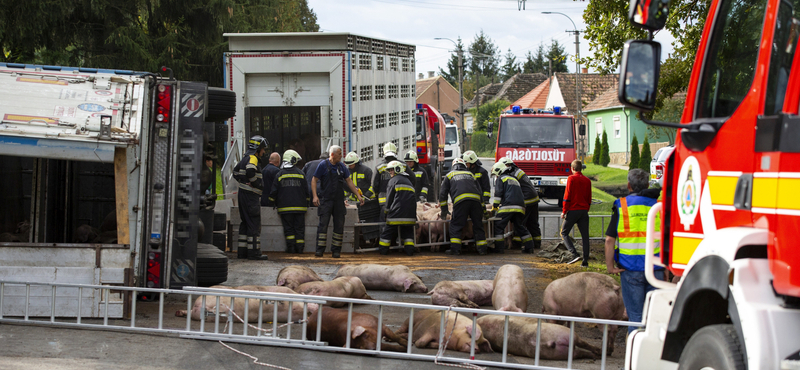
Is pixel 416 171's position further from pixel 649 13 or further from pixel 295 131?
pixel 649 13

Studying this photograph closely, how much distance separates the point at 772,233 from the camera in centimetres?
284

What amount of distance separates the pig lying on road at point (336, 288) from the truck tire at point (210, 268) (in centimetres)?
88

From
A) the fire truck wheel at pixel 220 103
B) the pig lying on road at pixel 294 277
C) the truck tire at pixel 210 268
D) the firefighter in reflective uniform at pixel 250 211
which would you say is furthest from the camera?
the firefighter in reflective uniform at pixel 250 211

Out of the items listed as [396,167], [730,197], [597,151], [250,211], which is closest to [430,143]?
[396,167]

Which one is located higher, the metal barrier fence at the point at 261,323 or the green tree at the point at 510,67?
the green tree at the point at 510,67

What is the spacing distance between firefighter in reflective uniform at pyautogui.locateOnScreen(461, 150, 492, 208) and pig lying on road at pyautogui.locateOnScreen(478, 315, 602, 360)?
6.78 metres

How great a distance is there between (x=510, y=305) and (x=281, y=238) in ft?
18.9

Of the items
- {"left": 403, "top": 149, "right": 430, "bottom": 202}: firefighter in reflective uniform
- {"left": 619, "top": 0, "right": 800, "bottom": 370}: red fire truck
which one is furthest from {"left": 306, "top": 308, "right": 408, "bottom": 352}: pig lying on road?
{"left": 403, "top": 149, "right": 430, "bottom": 202}: firefighter in reflective uniform

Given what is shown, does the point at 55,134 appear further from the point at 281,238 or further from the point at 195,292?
the point at 281,238

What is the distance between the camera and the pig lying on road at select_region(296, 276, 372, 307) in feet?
26.2

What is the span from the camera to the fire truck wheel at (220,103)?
336 inches

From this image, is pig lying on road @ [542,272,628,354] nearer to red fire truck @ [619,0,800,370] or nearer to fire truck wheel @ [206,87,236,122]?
red fire truck @ [619,0,800,370]

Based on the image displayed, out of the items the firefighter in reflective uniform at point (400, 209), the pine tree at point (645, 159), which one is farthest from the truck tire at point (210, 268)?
the pine tree at point (645, 159)

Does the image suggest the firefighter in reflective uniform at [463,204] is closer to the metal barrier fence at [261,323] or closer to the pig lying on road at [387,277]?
the pig lying on road at [387,277]
